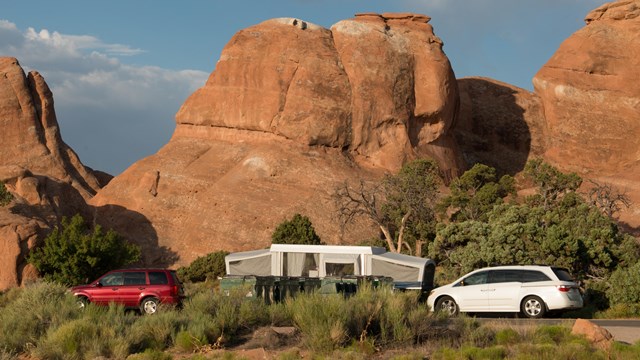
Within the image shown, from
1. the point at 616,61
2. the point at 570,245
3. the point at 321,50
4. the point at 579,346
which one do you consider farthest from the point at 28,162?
the point at 579,346

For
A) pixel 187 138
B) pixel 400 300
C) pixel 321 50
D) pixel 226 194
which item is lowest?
pixel 400 300

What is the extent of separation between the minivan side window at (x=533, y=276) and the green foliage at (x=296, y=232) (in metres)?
22.6

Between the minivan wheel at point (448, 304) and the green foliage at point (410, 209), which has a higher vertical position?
the green foliage at point (410, 209)

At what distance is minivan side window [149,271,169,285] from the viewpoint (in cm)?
2753

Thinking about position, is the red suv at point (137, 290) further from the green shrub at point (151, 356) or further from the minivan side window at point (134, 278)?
the green shrub at point (151, 356)

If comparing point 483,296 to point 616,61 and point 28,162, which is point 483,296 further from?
point 616,61

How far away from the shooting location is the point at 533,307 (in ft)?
83.2

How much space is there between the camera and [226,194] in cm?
5469

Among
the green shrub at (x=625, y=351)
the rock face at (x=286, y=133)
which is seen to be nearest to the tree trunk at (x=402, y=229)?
the rock face at (x=286, y=133)

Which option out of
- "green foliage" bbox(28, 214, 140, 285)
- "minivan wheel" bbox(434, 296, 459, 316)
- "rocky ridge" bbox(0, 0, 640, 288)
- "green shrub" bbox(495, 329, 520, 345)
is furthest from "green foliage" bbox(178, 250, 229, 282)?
"green shrub" bbox(495, 329, 520, 345)

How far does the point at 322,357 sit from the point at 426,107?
1947 inches

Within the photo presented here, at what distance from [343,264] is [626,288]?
30.2 feet

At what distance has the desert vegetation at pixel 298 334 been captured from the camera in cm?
1742

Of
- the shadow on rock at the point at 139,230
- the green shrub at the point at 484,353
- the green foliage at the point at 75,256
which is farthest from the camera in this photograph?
→ the shadow on rock at the point at 139,230
